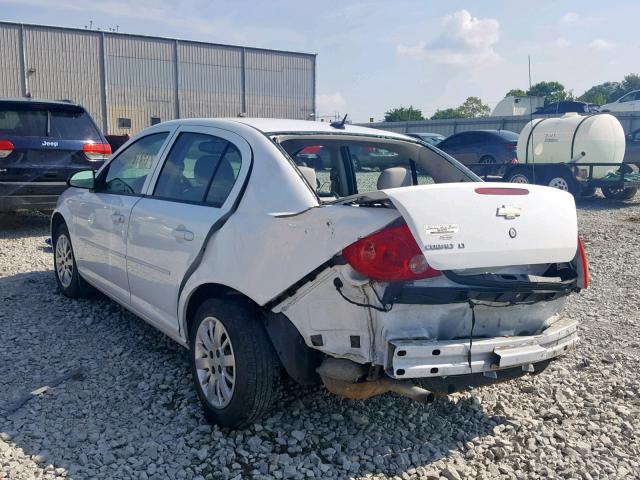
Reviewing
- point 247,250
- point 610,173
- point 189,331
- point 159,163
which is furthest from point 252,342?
point 610,173

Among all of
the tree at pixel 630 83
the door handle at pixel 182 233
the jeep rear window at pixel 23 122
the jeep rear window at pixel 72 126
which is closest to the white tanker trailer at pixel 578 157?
the jeep rear window at pixel 72 126

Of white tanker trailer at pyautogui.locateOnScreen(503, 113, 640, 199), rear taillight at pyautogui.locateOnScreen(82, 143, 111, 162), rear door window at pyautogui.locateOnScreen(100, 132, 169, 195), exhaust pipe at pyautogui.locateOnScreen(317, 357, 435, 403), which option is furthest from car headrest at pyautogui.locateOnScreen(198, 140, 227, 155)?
white tanker trailer at pyautogui.locateOnScreen(503, 113, 640, 199)

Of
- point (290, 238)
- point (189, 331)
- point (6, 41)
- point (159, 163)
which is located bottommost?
point (189, 331)

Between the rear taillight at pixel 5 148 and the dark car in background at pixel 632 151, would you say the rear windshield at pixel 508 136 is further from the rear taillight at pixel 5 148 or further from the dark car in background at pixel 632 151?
the rear taillight at pixel 5 148

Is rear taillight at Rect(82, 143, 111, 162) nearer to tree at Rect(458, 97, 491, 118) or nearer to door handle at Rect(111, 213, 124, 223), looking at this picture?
door handle at Rect(111, 213, 124, 223)

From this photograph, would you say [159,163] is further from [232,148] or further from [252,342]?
[252,342]

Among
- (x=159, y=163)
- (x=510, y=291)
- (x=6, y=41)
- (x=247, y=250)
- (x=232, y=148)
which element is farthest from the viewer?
(x=6, y=41)

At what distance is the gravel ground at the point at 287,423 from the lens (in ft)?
10.6

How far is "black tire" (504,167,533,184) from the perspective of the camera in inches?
569

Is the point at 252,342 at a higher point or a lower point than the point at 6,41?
lower

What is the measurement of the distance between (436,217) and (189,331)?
1.78 m

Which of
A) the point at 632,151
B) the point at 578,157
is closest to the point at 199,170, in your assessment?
the point at 578,157

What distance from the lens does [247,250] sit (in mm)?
3262

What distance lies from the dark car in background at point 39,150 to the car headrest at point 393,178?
5756mm
